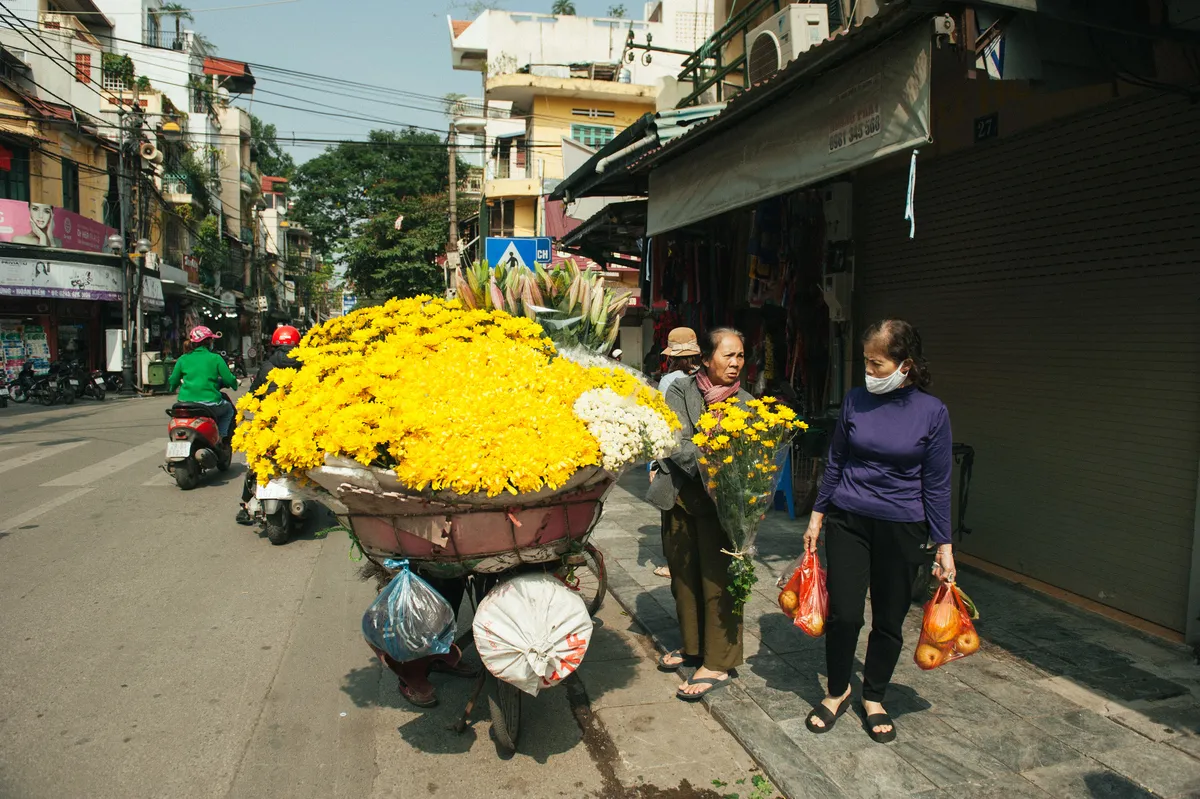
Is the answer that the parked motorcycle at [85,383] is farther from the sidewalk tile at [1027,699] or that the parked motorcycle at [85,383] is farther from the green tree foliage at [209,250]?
the sidewalk tile at [1027,699]

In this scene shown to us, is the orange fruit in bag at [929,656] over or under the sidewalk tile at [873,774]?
over

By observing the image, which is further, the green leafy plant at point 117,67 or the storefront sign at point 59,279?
the green leafy plant at point 117,67

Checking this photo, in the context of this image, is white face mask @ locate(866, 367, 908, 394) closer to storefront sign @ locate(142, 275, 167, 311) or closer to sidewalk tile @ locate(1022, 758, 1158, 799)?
sidewalk tile @ locate(1022, 758, 1158, 799)

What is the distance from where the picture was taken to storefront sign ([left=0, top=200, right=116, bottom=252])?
21.1m

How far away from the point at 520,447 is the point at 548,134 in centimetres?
3127

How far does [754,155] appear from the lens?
5.68 metres

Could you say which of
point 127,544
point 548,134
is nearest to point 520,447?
point 127,544

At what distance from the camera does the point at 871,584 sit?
11.1 ft

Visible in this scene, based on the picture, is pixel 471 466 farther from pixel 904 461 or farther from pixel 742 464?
pixel 904 461

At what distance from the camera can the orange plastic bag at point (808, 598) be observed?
3.38m

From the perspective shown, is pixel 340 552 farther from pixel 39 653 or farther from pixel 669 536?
pixel 669 536

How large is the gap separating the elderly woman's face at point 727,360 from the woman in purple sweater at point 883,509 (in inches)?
20.7

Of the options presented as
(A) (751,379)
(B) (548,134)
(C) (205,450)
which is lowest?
(C) (205,450)

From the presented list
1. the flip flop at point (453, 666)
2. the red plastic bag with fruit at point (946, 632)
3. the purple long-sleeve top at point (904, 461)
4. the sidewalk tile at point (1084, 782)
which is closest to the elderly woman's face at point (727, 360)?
the purple long-sleeve top at point (904, 461)
